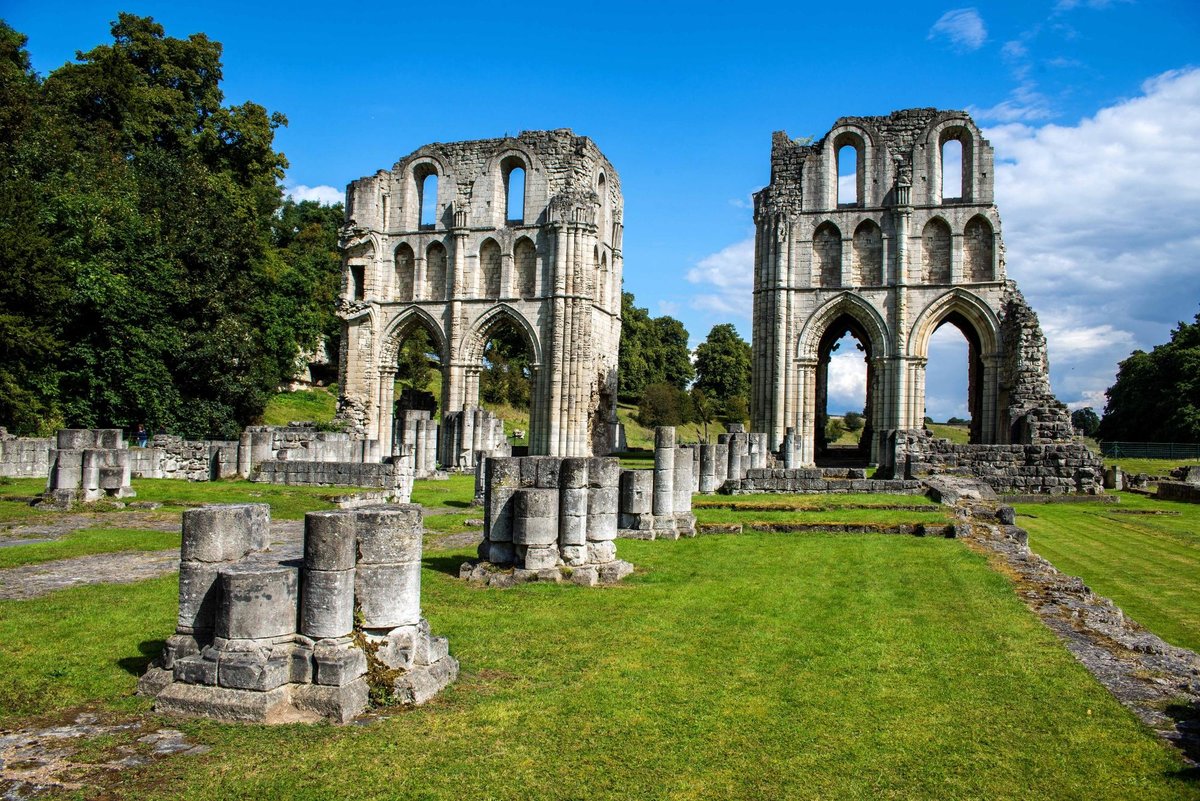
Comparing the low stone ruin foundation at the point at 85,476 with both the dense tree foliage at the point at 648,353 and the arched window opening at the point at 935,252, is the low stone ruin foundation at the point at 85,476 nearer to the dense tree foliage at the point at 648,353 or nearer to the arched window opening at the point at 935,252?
the arched window opening at the point at 935,252

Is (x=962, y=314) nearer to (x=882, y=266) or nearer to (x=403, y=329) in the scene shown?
(x=882, y=266)

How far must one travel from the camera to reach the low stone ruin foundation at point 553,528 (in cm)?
1006

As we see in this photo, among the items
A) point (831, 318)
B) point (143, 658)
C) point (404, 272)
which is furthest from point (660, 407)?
point (143, 658)

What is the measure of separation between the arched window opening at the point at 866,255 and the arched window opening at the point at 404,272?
16998mm

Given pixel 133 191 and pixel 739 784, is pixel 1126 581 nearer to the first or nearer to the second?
pixel 739 784

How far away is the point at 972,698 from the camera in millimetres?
5820

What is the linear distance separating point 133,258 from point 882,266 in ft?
82.9

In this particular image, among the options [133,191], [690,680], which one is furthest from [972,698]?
[133,191]

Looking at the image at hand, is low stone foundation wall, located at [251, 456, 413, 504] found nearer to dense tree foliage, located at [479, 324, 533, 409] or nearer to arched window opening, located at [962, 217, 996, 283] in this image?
arched window opening, located at [962, 217, 996, 283]

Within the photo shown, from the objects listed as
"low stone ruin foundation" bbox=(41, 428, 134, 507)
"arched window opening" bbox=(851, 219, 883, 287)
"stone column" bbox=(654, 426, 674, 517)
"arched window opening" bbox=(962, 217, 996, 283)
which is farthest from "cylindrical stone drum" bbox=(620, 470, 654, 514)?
"arched window opening" bbox=(962, 217, 996, 283)

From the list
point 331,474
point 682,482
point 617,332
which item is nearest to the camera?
point 682,482

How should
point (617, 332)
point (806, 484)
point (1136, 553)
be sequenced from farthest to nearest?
point (617, 332) → point (806, 484) → point (1136, 553)

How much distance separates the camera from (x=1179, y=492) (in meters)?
22.9

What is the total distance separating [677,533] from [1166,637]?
728 centimetres
